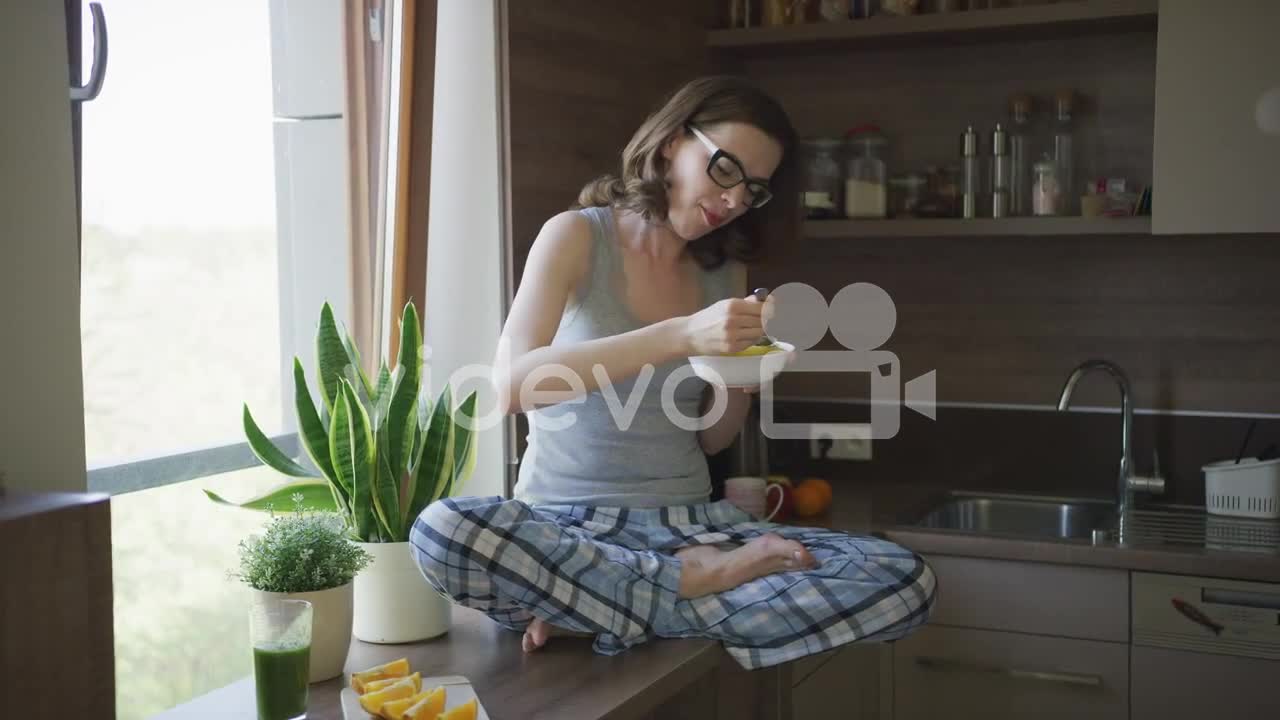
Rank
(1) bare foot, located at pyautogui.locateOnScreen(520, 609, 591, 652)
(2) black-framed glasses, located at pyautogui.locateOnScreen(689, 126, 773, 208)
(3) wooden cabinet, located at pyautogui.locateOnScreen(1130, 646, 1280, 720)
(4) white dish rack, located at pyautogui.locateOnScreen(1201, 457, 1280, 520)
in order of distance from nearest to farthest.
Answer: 1. (1) bare foot, located at pyautogui.locateOnScreen(520, 609, 591, 652)
2. (2) black-framed glasses, located at pyautogui.locateOnScreen(689, 126, 773, 208)
3. (3) wooden cabinet, located at pyautogui.locateOnScreen(1130, 646, 1280, 720)
4. (4) white dish rack, located at pyautogui.locateOnScreen(1201, 457, 1280, 520)

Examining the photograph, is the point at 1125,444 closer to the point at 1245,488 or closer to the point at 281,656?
the point at 1245,488

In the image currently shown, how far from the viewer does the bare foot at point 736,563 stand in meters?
1.92

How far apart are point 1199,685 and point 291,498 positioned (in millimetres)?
1653

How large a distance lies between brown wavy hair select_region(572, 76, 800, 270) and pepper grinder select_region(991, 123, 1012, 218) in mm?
761

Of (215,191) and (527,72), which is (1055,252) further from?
(215,191)

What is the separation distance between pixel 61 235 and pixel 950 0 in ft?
6.82

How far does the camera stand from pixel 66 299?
1512 mm

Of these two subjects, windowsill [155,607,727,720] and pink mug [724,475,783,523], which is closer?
windowsill [155,607,727,720]

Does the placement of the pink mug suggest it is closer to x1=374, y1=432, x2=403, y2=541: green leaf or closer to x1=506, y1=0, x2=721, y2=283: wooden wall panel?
x1=506, y1=0, x2=721, y2=283: wooden wall panel

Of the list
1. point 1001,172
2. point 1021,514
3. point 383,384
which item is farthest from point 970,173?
point 383,384

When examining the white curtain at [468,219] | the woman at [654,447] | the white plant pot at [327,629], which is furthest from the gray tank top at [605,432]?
the white plant pot at [327,629]

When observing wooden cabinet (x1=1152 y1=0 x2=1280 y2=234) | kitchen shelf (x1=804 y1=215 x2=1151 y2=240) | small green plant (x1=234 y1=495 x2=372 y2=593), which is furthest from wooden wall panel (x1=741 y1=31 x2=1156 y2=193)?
small green plant (x1=234 y1=495 x2=372 y2=593)

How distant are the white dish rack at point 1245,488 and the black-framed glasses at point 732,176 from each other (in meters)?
1.30

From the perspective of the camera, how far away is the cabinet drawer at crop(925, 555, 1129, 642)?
7.79ft
